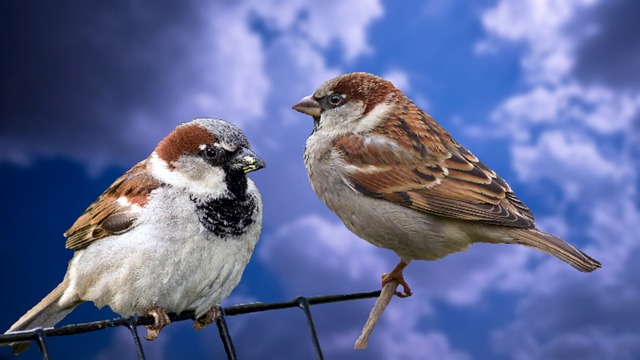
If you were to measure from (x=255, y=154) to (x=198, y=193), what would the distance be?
0.23m

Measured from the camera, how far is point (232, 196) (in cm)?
229

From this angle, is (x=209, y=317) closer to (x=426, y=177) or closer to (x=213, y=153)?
(x=213, y=153)

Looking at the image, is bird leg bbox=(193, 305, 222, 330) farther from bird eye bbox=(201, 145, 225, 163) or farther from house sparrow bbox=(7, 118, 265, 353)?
bird eye bbox=(201, 145, 225, 163)

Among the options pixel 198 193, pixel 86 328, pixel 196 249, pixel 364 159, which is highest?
pixel 364 159

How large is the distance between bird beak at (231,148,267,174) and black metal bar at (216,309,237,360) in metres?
0.47

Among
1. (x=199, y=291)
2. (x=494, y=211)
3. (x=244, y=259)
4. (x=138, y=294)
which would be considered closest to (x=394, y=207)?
(x=494, y=211)

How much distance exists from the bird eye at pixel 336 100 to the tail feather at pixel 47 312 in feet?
4.23

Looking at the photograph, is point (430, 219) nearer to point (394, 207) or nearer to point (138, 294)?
point (394, 207)

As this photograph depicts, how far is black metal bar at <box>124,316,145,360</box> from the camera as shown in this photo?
1854 mm

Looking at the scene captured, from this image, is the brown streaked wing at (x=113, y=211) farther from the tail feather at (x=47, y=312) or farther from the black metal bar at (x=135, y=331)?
the black metal bar at (x=135, y=331)

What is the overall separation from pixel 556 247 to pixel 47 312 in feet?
6.25

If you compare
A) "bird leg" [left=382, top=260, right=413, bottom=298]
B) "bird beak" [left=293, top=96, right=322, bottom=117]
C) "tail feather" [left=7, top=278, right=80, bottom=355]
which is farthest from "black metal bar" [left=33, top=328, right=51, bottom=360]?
"bird beak" [left=293, top=96, right=322, bottom=117]

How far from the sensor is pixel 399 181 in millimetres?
2840

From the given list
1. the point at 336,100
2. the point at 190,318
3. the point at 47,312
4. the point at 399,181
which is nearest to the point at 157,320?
the point at 190,318
